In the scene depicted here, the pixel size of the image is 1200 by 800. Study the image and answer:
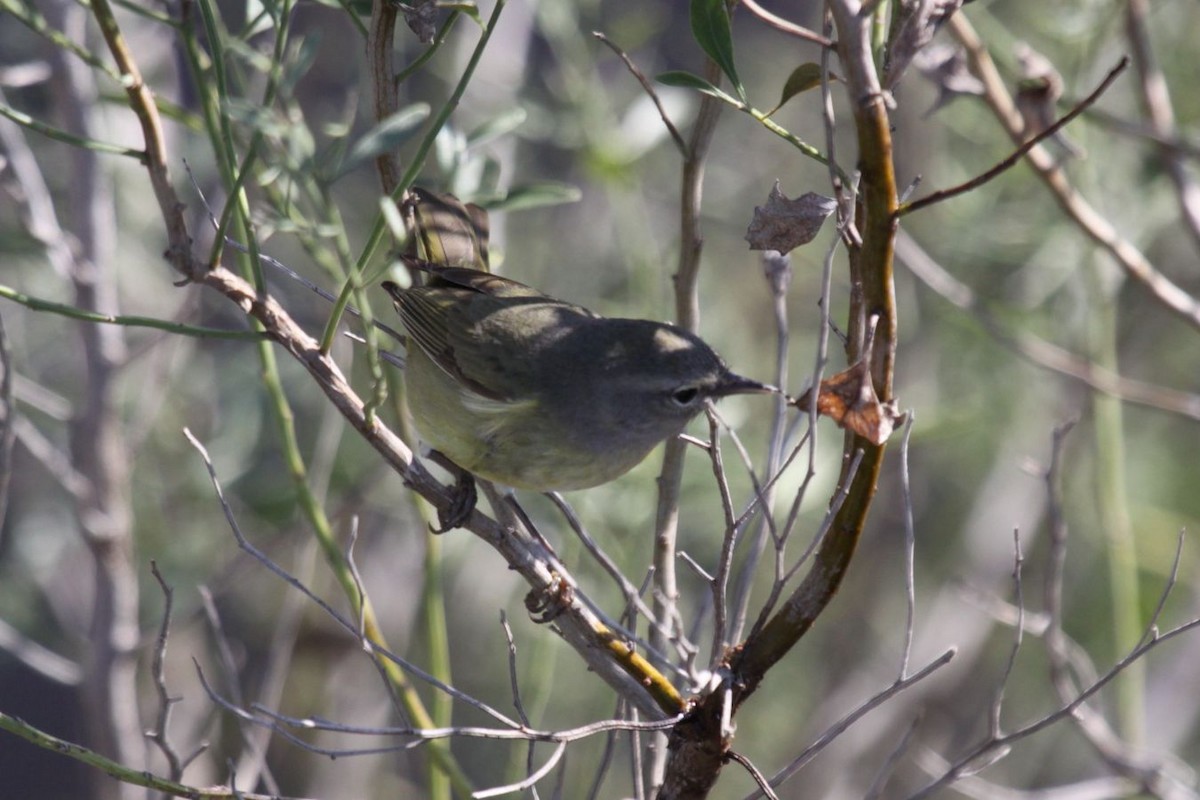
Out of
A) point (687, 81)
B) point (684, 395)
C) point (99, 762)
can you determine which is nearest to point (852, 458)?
Result: point (687, 81)

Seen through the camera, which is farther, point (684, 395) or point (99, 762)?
point (684, 395)

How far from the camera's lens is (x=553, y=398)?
10.1ft

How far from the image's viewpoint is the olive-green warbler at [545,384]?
9.58 ft

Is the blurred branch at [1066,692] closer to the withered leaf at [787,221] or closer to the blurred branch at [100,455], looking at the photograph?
the withered leaf at [787,221]

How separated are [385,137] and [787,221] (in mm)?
567

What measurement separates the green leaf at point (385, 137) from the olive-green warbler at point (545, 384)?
1.13 metres

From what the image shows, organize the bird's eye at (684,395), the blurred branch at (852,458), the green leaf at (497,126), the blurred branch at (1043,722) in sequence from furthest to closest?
the bird's eye at (684,395) < the green leaf at (497,126) < the blurred branch at (1043,722) < the blurred branch at (852,458)

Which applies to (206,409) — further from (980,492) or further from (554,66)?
(980,492)

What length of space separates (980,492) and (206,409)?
3337mm

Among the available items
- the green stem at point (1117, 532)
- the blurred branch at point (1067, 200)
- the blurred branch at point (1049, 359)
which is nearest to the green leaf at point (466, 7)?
the blurred branch at point (1067, 200)

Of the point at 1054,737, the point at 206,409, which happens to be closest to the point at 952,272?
the point at 1054,737

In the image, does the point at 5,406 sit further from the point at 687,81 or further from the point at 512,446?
the point at 687,81

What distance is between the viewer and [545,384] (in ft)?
10.3

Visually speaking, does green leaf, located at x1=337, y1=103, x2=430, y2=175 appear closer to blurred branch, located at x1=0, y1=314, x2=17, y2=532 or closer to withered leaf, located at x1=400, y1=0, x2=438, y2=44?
withered leaf, located at x1=400, y1=0, x2=438, y2=44
